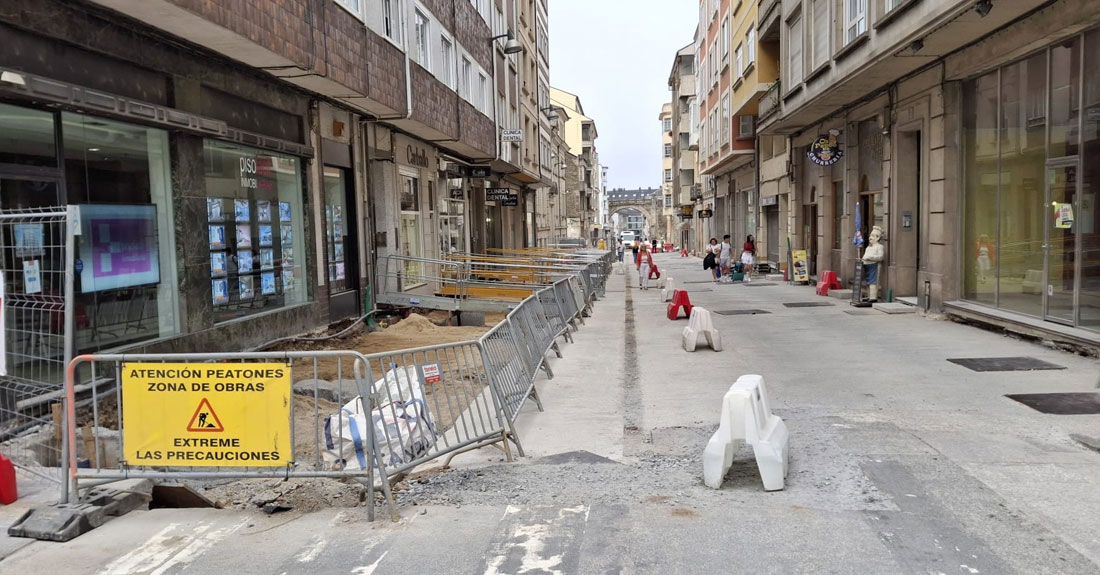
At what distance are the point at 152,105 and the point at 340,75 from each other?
11.7ft

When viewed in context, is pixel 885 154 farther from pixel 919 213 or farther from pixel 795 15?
pixel 795 15

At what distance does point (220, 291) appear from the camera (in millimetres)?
10711

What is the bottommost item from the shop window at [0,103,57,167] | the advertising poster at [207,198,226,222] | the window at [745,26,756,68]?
the advertising poster at [207,198,226,222]

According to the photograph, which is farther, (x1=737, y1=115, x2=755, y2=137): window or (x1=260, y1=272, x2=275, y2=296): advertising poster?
(x1=737, y1=115, x2=755, y2=137): window

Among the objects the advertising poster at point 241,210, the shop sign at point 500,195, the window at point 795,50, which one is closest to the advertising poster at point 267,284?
the advertising poster at point 241,210

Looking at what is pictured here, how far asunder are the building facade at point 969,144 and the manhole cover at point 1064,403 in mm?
2547

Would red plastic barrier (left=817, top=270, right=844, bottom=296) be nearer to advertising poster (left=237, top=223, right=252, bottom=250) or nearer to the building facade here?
the building facade

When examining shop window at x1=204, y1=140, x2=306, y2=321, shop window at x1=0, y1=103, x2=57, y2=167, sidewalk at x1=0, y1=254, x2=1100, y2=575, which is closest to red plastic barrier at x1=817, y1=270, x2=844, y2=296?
sidewalk at x1=0, y1=254, x2=1100, y2=575

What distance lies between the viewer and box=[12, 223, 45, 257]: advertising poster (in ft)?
20.6

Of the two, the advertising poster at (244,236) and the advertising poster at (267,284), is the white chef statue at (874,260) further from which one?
the advertising poster at (244,236)

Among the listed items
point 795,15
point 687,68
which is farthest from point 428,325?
point 687,68

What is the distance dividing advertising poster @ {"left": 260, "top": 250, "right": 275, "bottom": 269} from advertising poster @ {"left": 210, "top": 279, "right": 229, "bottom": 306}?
1.13 meters

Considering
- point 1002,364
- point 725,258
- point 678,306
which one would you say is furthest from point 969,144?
point 725,258

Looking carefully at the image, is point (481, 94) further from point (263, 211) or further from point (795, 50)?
point (263, 211)
